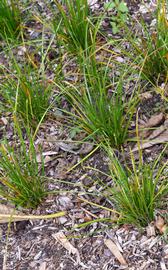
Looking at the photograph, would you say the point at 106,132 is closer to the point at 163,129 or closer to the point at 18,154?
the point at 163,129

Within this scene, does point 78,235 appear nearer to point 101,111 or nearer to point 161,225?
point 161,225

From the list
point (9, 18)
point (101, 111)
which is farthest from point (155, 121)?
point (9, 18)

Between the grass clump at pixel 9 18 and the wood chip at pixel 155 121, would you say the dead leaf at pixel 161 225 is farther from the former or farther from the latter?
the grass clump at pixel 9 18

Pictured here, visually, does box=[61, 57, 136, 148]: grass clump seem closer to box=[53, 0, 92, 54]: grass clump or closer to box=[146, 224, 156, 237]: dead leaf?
box=[53, 0, 92, 54]: grass clump

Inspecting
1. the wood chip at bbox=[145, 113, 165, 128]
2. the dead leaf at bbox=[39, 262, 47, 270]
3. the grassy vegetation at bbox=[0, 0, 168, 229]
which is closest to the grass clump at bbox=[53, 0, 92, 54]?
the grassy vegetation at bbox=[0, 0, 168, 229]

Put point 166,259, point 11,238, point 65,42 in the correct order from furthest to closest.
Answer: point 65,42 < point 11,238 < point 166,259

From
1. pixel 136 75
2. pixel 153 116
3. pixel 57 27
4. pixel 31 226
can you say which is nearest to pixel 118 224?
pixel 31 226
